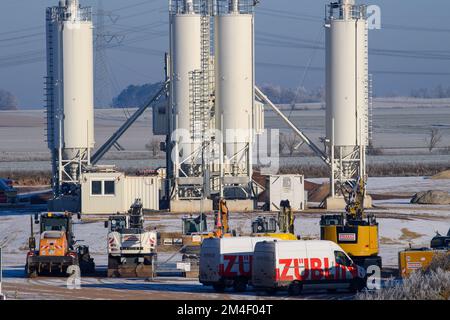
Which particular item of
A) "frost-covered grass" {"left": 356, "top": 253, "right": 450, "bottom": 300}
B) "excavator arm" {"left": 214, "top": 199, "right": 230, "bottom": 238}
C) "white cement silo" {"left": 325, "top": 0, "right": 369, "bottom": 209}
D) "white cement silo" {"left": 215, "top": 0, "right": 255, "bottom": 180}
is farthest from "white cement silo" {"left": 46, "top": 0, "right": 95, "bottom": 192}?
"frost-covered grass" {"left": 356, "top": 253, "right": 450, "bottom": 300}

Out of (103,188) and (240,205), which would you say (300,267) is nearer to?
(240,205)

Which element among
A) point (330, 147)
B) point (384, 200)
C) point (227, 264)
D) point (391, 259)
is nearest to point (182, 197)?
point (330, 147)

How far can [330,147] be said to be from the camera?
6275 centimetres

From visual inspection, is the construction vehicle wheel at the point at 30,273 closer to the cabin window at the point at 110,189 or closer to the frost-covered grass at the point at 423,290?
the frost-covered grass at the point at 423,290

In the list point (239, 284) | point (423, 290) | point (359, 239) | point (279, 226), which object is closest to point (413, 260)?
point (359, 239)

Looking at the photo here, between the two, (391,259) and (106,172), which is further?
(106,172)

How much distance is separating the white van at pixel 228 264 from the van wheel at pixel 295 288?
174cm

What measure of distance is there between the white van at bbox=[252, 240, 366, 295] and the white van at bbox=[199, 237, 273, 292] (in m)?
0.82

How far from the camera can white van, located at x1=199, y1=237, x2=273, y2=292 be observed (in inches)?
1262

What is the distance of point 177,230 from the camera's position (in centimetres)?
5266

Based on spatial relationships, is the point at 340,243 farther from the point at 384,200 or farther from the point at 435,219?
the point at 384,200

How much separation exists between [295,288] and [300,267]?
563 millimetres

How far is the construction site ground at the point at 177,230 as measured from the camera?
31.4 meters
